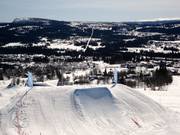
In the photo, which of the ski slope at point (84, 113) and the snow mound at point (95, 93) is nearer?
the ski slope at point (84, 113)

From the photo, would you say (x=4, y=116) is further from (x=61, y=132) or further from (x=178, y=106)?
(x=178, y=106)

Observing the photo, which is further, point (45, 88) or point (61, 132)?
point (45, 88)

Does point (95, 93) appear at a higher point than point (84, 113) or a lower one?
higher

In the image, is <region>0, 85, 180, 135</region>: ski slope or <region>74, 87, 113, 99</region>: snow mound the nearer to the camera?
<region>0, 85, 180, 135</region>: ski slope

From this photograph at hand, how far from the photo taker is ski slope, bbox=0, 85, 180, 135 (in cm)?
2128

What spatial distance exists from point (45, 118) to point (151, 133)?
6.51 metres

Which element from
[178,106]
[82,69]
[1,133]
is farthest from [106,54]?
[1,133]

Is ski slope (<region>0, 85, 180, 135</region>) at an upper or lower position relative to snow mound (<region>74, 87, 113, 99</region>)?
lower

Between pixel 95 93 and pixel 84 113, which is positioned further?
pixel 95 93

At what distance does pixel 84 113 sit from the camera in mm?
23000

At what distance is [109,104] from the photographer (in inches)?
966

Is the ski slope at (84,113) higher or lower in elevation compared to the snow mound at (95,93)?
lower

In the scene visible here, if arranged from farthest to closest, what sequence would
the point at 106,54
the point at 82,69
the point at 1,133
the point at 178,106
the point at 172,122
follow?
the point at 106,54
the point at 82,69
the point at 178,106
the point at 172,122
the point at 1,133

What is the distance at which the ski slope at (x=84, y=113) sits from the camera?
21.3 metres
